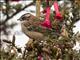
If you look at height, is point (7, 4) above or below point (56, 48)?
above

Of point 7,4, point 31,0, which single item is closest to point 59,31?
point 7,4

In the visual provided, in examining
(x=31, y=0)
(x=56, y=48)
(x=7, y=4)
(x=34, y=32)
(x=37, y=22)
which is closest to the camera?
(x=56, y=48)

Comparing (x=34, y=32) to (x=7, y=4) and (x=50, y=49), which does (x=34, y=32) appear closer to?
(x=50, y=49)

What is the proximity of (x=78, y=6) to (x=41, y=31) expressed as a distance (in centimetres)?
26

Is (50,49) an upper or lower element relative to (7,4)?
lower

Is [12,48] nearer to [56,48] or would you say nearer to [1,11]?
[56,48]

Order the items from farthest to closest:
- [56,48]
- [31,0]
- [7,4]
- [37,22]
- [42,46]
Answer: [31,0], [7,4], [37,22], [42,46], [56,48]

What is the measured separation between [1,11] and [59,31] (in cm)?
185

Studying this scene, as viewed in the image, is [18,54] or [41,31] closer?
[18,54]

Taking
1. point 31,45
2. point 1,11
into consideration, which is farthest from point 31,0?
point 31,45

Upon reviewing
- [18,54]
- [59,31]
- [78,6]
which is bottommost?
[18,54]

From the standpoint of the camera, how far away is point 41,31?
1778 millimetres

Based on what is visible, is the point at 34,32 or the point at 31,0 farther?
the point at 31,0

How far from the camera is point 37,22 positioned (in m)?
1.75
